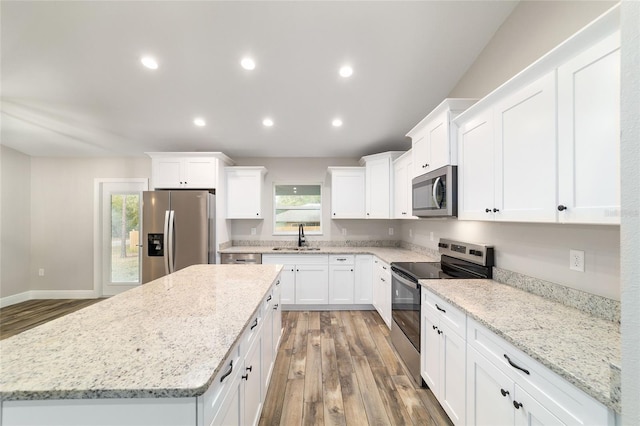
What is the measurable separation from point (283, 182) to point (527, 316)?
3779mm

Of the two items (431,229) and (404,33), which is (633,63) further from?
(431,229)

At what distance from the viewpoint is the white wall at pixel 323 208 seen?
173 inches

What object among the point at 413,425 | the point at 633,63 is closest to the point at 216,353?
the point at 633,63

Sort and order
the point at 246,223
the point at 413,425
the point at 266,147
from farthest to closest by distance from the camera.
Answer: the point at 246,223, the point at 266,147, the point at 413,425

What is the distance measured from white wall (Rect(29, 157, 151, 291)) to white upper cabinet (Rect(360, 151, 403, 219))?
3917 mm

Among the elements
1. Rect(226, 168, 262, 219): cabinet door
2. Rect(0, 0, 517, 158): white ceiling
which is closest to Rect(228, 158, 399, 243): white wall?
Rect(226, 168, 262, 219): cabinet door

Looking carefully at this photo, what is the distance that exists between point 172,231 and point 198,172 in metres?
0.96

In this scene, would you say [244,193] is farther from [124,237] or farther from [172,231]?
[124,237]

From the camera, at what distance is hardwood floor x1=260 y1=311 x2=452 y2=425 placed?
69.3 inches

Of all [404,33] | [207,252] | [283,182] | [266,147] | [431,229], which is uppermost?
[404,33]

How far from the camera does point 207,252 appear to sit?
3.44 meters

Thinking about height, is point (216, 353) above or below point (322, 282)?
above

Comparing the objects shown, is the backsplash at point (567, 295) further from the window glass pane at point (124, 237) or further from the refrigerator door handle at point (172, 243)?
the window glass pane at point (124, 237)

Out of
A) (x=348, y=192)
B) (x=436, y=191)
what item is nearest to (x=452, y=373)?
(x=436, y=191)
